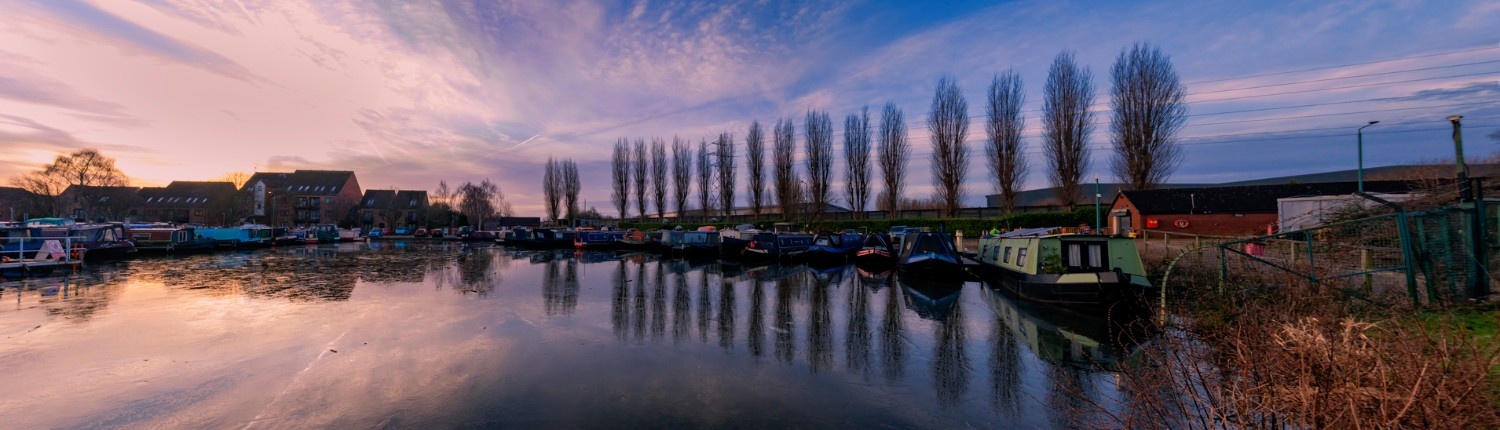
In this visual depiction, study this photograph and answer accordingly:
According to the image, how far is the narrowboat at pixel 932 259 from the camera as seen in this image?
19562 mm

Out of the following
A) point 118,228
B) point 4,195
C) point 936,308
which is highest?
point 4,195

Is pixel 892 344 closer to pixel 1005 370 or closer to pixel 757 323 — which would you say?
pixel 1005 370

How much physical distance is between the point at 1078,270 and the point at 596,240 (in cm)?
3456

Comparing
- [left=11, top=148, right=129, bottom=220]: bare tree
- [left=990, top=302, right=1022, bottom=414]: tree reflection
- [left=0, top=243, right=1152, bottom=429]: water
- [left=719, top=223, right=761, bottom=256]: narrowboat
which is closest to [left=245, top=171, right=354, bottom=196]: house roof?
[left=11, top=148, right=129, bottom=220]: bare tree

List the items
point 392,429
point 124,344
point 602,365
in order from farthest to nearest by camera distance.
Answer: point 124,344 < point 602,365 < point 392,429

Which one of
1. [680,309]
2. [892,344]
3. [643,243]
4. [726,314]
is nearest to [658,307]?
[680,309]

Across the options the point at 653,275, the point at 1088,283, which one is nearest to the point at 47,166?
the point at 653,275

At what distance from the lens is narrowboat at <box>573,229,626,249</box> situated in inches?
1606

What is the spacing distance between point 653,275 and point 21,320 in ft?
49.6

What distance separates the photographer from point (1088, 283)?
38.4ft

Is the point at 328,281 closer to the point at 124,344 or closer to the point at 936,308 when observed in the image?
the point at 124,344

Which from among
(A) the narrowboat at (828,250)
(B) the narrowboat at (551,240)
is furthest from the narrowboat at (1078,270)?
(B) the narrowboat at (551,240)

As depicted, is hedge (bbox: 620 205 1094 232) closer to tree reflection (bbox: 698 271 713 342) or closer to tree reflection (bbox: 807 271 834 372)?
tree reflection (bbox: 698 271 713 342)

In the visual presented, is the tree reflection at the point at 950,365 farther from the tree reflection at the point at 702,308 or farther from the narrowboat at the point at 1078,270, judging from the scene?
the tree reflection at the point at 702,308
